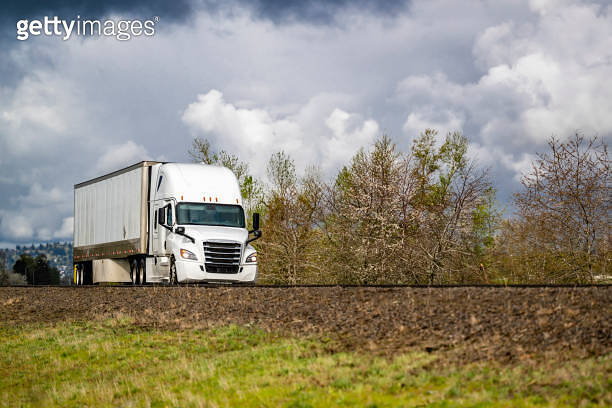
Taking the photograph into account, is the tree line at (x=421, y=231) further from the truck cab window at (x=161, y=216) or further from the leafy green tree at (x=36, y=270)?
the leafy green tree at (x=36, y=270)

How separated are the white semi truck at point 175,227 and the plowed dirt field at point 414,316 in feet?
17.3

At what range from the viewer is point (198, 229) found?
24.9 metres

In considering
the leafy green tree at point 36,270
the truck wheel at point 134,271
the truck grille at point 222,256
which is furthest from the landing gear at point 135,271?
the leafy green tree at point 36,270

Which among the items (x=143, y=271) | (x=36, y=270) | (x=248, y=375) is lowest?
(x=248, y=375)

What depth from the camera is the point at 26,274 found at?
132 meters

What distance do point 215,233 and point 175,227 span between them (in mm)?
1507

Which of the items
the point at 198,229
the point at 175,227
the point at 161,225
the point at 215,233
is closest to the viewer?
the point at 215,233

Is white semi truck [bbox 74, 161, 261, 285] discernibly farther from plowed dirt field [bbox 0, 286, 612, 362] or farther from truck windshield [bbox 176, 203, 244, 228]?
plowed dirt field [bbox 0, 286, 612, 362]

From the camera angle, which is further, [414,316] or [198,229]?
[198,229]

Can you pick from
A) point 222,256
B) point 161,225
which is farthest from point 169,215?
point 222,256

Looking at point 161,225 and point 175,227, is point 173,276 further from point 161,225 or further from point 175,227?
point 161,225

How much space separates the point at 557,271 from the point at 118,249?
714 inches

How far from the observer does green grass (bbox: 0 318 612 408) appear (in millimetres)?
8078

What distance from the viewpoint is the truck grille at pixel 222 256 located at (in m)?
24.3
